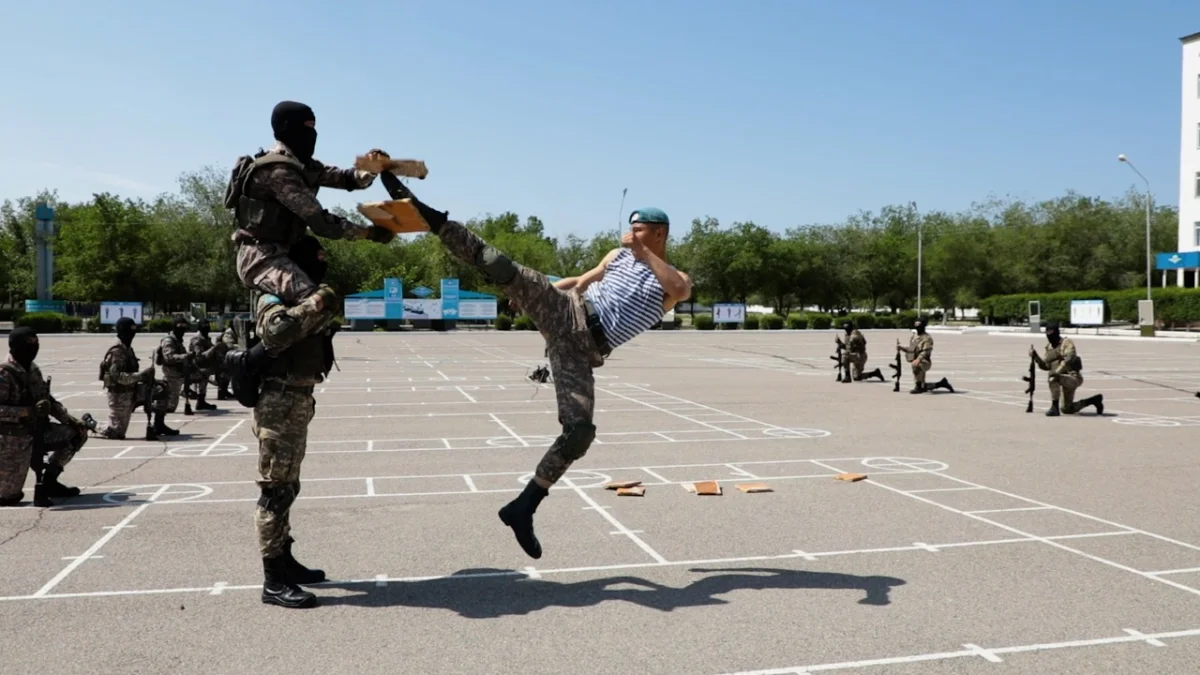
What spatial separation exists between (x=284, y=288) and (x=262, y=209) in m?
0.45

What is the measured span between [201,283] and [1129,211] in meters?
84.5

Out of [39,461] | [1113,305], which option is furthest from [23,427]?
[1113,305]

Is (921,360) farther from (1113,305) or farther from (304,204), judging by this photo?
(1113,305)

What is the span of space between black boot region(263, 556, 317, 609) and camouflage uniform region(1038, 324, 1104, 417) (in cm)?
1360

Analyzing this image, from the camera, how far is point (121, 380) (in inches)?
488

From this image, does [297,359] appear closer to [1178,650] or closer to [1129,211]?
[1178,650]

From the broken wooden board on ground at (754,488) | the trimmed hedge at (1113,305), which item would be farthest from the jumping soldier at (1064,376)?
the trimmed hedge at (1113,305)

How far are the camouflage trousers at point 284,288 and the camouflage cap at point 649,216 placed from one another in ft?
5.91

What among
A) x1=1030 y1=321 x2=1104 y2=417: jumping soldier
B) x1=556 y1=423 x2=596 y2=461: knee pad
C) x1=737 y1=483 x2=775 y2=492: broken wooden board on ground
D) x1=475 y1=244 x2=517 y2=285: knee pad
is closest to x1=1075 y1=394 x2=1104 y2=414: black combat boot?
x1=1030 y1=321 x2=1104 y2=417: jumping soldier

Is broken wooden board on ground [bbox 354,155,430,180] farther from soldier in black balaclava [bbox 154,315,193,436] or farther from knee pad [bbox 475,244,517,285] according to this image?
soldier in black balaclava [bbox 154,315,193,436]

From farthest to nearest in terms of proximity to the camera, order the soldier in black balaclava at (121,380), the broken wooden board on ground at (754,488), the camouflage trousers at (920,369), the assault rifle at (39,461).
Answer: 1. the camouflage trousers at (920,369)
2. the soldier in black balaclava at (121,380)
3. the broken wooden board on ground at (754,488)
4. the assault rifle at (39,461)

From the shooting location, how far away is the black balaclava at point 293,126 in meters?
5.42

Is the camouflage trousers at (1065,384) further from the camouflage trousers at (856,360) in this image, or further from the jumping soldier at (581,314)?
the jumping soldier at (581,314)

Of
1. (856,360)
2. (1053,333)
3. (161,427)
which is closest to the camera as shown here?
(161,427)
